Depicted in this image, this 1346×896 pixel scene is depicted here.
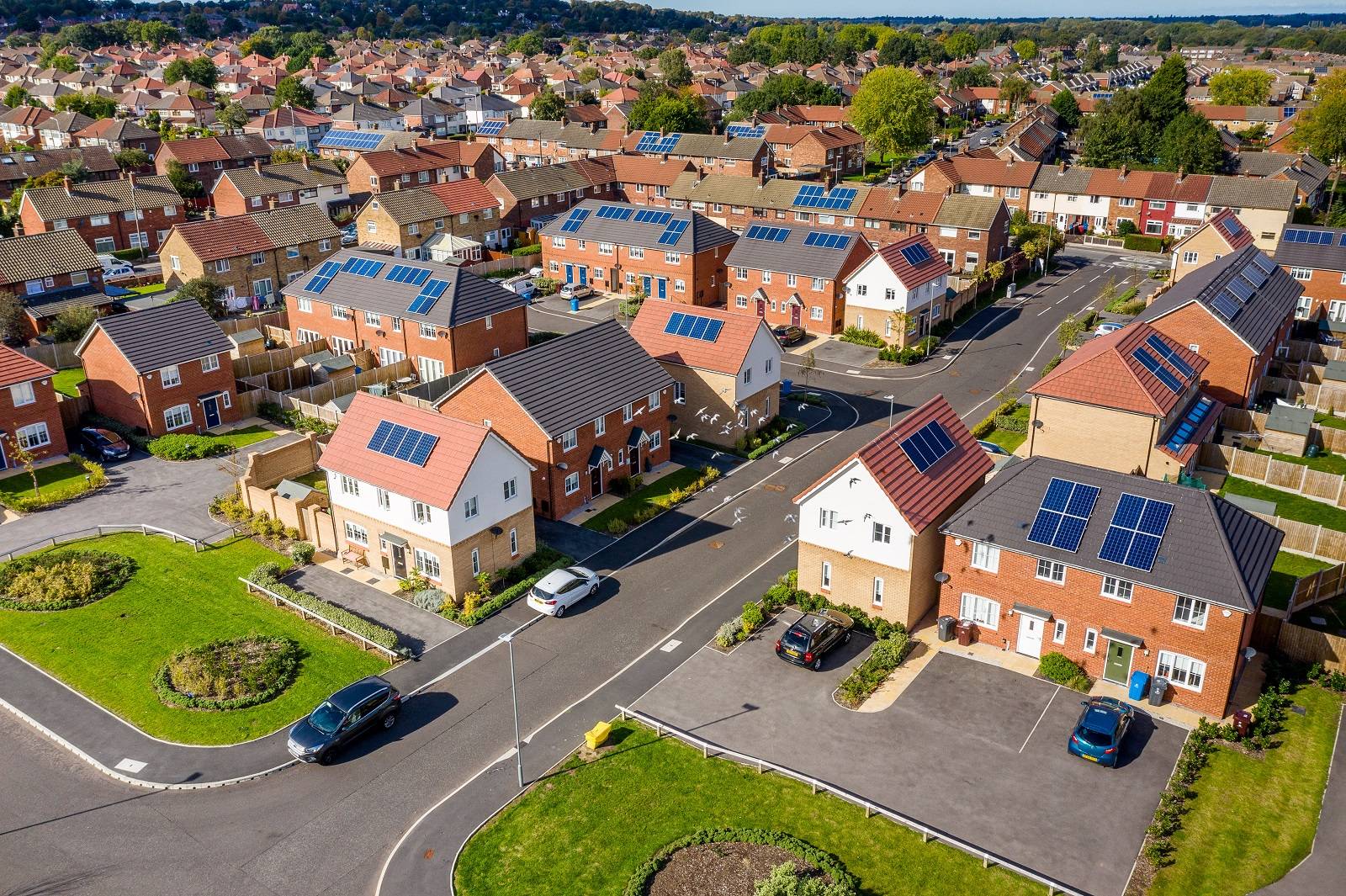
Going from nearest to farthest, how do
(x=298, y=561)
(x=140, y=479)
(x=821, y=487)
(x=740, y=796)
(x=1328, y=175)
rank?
(x=740, y=796), (x=821, y=487), (x=298, y=561), (x=140, y=479), (x=1328, y=175)

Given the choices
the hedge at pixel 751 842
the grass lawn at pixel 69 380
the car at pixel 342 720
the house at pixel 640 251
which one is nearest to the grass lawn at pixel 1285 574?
the hedge at pixel 751 842

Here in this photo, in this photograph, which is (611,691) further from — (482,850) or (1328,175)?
(1328,175)

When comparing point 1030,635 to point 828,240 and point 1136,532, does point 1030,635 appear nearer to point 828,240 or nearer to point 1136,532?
point 1136,532

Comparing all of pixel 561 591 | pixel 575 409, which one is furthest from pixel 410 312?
pixel 561 591

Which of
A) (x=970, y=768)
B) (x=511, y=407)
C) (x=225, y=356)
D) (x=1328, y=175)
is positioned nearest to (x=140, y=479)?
(x=225, y=356)

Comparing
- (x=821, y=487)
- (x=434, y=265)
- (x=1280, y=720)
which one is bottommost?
(x=1280, y=720)

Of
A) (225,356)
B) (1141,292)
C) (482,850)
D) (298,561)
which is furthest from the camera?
(1141,292)

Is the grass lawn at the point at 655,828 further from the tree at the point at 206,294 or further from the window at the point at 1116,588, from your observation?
the tree at the point at 206,294
